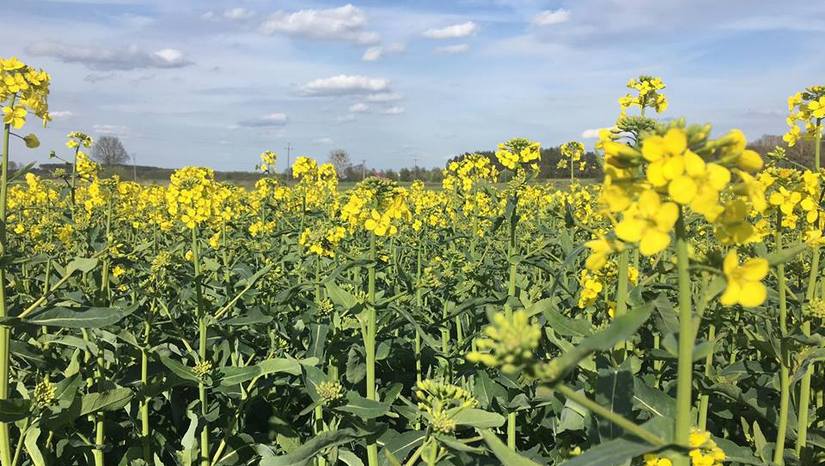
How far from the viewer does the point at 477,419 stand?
6.93 ft

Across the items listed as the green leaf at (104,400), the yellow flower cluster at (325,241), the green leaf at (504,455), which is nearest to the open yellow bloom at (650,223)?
the green leaf at (504,455)

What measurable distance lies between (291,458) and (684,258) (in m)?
1.70

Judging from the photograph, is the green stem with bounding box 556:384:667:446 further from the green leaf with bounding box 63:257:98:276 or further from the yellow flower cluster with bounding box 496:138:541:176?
the yellow flower cluster with bounding box 496:138:541:176

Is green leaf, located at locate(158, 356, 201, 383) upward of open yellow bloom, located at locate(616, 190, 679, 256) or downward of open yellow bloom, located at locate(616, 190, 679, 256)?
downward

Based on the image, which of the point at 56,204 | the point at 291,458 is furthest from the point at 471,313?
the point at 56,204

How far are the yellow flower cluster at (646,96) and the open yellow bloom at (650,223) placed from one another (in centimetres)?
310

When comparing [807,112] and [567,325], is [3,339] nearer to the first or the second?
[567,325]

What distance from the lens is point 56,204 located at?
9.72m

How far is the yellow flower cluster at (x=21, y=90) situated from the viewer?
2.79m

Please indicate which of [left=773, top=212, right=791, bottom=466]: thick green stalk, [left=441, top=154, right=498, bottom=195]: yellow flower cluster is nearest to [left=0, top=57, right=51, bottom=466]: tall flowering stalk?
[left=773, top=212, right=791, bottom=466]: thick green stalk

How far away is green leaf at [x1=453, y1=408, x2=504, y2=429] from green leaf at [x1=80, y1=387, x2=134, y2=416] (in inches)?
67.8

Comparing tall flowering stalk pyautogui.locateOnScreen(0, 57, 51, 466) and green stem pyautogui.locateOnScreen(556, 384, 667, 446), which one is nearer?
green stem pyautogui.locateOnScreen(556, 384, 667, 446)

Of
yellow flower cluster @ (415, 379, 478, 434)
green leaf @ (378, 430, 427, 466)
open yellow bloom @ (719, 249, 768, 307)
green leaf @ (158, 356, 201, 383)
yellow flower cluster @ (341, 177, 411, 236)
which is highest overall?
yellow flower cluster @ (341, 177, 411, 236)

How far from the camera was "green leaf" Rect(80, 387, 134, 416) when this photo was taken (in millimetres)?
2820
